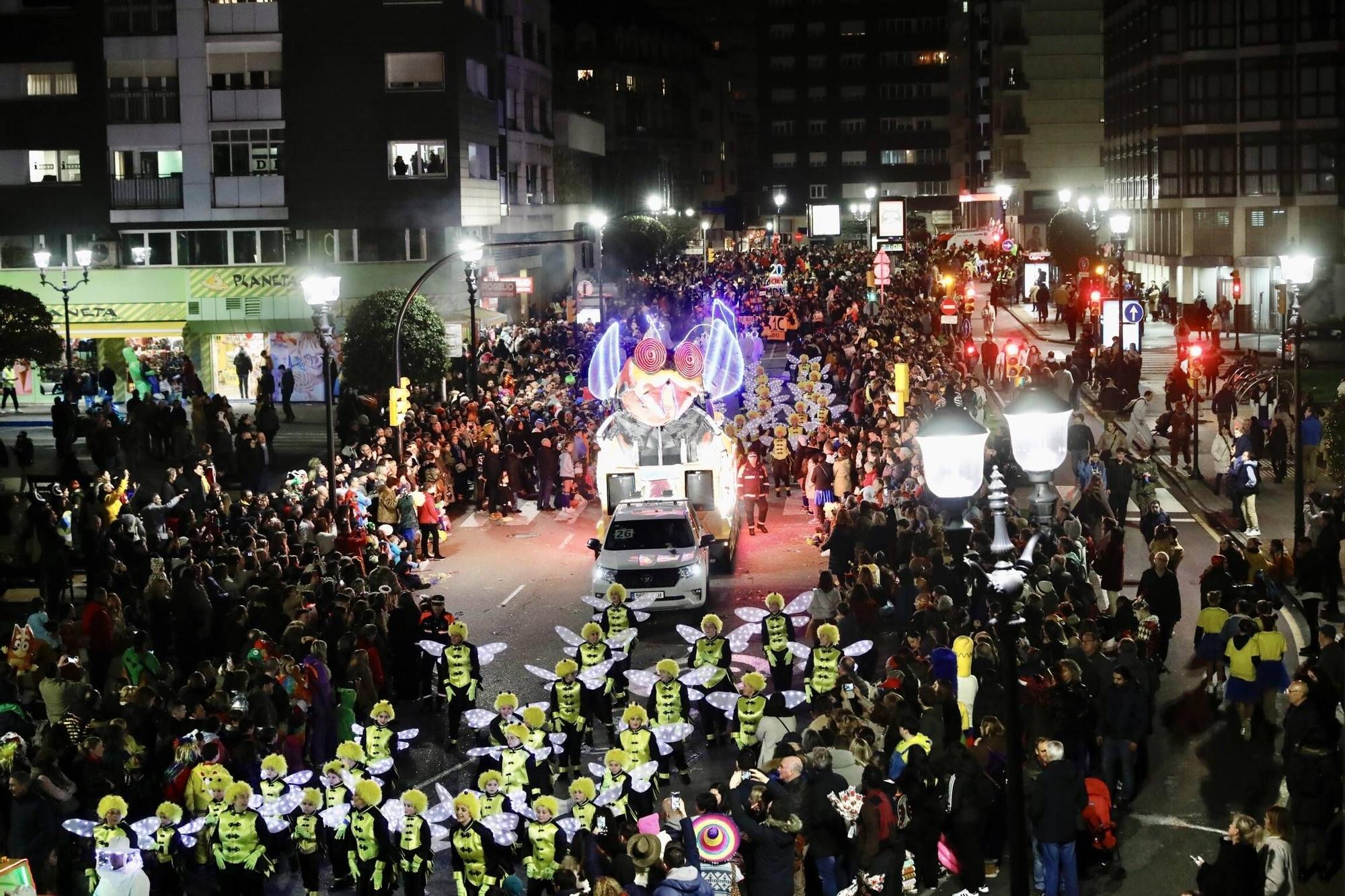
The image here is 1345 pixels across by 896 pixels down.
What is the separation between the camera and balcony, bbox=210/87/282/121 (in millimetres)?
53250

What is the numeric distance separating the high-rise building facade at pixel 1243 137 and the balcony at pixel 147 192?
3825 cm

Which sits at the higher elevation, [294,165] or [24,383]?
[294,165]

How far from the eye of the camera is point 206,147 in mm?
53219

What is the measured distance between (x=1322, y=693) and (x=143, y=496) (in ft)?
60.9

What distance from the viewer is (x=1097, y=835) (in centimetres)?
1433

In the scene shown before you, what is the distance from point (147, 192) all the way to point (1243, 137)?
1667 inches

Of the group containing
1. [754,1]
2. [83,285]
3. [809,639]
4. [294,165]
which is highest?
[754,1]

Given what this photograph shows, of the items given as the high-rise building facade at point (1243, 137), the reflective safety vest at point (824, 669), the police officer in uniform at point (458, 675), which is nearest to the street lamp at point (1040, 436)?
the reflective safety vest at point (824, 669)

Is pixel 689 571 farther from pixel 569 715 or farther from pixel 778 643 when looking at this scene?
pixel 569 715

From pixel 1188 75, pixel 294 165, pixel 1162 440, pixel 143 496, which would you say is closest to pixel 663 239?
pixel 1188 75

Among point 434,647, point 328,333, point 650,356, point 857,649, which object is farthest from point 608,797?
point 650,356

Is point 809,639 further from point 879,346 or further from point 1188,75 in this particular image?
point 1188,75

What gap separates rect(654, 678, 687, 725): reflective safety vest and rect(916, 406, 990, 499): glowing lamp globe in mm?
5752

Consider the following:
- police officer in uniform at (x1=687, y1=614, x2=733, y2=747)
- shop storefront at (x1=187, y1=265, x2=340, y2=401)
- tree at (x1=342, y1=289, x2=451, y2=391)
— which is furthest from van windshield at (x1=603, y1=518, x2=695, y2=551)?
shop storefront at (x1=187, y1=265, x2=340, y2=401)
